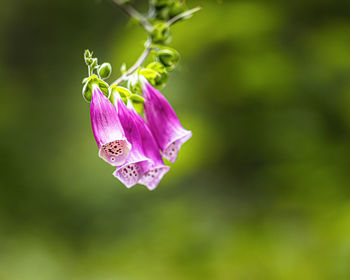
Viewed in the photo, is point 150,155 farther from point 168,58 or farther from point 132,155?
point 168,58

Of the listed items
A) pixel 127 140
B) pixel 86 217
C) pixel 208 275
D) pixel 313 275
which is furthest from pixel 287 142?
pixel 86 217

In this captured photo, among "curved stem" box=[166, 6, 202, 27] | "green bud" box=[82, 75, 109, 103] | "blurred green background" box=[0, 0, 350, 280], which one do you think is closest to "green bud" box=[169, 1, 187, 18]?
"curved stem" box=[166, 6, 202, 27]

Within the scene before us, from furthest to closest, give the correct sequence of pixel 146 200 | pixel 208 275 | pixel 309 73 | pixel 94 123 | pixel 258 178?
pixel 146 200 → pixel 258 178 → pixel 208 275 → pixel 309 73 → pixel 94 123

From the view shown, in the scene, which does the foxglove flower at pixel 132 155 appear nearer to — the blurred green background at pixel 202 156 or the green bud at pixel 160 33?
the green bud at pixel 160 33

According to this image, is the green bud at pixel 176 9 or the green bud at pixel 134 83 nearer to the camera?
the green bud at pixel 134 83

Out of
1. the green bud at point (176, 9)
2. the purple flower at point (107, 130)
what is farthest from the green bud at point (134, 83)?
the green bud at point (176, 9)

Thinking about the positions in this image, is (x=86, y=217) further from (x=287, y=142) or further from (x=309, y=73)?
(x=309, y=73)

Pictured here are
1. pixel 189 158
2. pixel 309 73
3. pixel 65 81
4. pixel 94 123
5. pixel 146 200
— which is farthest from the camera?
pixel 65 81

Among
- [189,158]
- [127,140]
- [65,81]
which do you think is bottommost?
[127,140]
